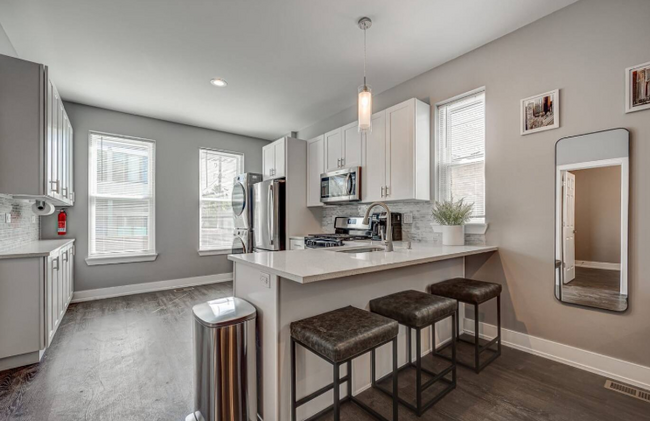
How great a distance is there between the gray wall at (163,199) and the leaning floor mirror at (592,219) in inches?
191

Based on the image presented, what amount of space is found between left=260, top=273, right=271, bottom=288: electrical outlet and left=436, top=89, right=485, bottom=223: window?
2166mm

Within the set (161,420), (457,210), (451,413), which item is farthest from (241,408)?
(457,210)

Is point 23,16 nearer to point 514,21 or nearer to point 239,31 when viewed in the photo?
point 239,31

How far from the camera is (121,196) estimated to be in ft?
14.6

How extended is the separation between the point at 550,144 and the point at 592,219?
25.5 inches

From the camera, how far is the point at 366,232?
3686 millimetres

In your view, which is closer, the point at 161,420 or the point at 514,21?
the point at 161,420

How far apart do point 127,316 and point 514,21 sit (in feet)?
16.2

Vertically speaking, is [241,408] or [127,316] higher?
[241,408]

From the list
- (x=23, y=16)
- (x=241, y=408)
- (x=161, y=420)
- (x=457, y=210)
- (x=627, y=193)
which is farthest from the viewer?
(x=457, y=210)

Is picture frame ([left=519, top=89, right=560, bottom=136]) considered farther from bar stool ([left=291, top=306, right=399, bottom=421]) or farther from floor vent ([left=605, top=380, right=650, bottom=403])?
bar stool ([left=291, top=306, right=399, bottom=421])

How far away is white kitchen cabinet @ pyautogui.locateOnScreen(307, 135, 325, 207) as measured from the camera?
4227 millimetres

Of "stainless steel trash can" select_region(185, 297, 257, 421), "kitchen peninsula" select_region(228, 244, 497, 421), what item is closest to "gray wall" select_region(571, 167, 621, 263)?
"kitchen peninsula" select_region(228, 244, 497, 421)

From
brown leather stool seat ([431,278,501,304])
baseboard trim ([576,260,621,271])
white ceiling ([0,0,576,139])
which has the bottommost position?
brown leather stool seat ([431,278,501,304])
